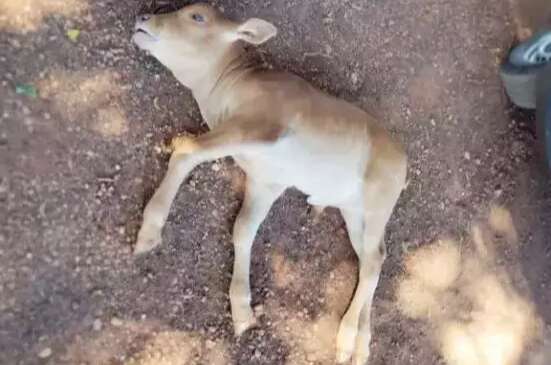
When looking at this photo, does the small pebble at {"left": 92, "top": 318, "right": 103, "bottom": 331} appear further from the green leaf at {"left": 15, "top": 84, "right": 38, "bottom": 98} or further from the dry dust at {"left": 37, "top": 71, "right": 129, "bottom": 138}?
the green leaf at {"left": 15, "top": 84, "right": 38, "bottom": 98}

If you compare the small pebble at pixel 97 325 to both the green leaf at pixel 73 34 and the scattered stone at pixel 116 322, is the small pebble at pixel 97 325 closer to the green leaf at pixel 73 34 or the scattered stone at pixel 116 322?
the scattered stone at pixel 116 322

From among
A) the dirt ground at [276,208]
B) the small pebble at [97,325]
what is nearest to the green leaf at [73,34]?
the dirt ground at [276,208]

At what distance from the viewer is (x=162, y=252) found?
402 cm

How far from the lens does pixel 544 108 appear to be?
173 inches

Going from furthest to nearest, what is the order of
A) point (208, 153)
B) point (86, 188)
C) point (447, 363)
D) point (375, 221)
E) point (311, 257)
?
point (447, 363), point (311, 257), point (375, 221), point (86, 188), point (208, 153)

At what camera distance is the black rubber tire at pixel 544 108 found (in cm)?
434

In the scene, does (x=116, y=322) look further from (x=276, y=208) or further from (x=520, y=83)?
(x=520, y=83)

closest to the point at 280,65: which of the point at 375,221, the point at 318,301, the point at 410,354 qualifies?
the point at 375,221

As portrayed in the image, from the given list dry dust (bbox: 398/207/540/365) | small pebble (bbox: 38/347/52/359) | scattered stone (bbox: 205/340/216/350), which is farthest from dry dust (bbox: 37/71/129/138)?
dry dust (bbox: 398/207/540/365)

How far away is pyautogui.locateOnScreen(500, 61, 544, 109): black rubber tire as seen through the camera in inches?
178

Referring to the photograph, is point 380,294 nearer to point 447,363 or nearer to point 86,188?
point 447,363

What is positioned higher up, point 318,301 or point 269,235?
point 269,235

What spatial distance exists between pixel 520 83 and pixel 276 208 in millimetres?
1488

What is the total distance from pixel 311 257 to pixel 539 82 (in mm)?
1492
